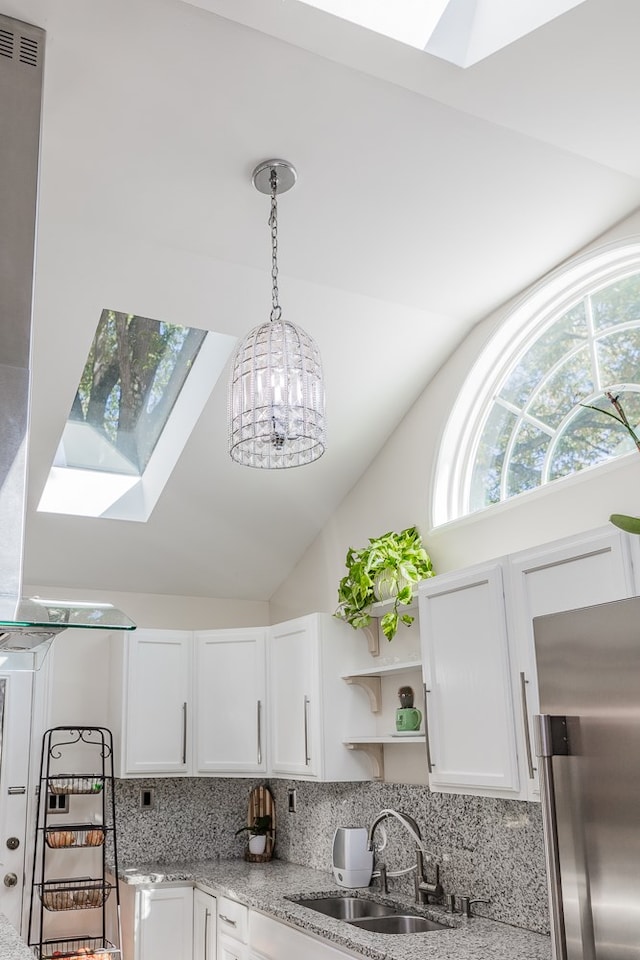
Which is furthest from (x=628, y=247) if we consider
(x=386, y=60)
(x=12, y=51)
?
(x=12, y=51)

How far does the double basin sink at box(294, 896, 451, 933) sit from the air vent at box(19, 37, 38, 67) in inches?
128

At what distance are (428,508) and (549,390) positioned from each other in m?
0.85

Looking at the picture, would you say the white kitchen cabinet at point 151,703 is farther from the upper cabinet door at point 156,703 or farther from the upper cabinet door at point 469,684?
the upper cabinet door at point 469,684

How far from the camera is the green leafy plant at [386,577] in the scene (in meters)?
3.95

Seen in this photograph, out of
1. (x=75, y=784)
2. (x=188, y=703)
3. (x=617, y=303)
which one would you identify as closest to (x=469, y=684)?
(x=617, y=303)

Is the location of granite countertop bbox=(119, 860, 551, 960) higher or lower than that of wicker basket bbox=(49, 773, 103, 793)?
lower

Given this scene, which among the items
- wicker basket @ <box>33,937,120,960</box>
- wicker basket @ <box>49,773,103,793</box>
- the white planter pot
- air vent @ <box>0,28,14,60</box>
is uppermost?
air vent @ <box>0,28,14,60</box>

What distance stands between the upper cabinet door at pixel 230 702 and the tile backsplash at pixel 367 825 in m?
0.38

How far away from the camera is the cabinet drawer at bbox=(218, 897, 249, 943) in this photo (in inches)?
152

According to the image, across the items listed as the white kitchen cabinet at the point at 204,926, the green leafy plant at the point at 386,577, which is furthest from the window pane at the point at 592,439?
the white kitchen cabinet at the point at 204,926

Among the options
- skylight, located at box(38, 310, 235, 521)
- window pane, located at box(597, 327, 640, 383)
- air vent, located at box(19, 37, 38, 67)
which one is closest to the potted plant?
skylight, located at box(38, 310, 235, 521)

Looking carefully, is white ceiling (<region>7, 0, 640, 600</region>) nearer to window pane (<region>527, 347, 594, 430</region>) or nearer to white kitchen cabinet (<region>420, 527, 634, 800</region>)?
window pane (<region>527, 347, 594, 430</region>)

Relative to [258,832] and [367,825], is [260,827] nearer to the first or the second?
[258,832]

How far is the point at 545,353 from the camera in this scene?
369 cm
